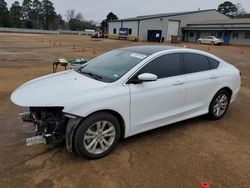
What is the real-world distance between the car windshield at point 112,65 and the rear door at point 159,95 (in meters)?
0.24

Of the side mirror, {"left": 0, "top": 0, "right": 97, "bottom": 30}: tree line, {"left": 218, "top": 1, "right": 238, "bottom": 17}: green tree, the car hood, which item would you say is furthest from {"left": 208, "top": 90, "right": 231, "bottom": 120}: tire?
{"left": 0, "top": 0, "right": 97, "bottom": 30}: tree line

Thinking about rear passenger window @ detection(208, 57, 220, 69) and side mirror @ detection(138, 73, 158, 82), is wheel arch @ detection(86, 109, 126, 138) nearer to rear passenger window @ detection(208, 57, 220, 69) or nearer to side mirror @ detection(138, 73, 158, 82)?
side mirror @ detection(138, 73, 158, 82)

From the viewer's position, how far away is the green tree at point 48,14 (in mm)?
95500

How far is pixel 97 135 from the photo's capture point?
3.22 metres

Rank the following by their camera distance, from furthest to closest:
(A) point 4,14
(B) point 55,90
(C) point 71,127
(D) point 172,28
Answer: (A) point 4,14
(D) point 172,28
(B) point 55,90
(C) point 71,127

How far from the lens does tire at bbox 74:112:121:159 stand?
305 cm

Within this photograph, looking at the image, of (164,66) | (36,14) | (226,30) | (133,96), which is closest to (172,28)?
(226,30)

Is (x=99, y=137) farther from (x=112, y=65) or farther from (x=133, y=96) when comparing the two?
(x=112, y=65)

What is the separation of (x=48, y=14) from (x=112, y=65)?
102819 millimetres

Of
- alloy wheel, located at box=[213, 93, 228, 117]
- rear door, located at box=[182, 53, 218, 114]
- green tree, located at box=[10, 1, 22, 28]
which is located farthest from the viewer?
green tree, located at box=[10, 1, 22, 28]

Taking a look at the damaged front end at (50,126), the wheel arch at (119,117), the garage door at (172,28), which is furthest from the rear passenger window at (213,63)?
the garage door at (172,28)

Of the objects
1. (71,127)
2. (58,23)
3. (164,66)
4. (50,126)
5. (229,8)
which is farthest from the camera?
(58,23)

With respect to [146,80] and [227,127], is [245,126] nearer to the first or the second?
[227,127]

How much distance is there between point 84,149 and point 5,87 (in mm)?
4898
